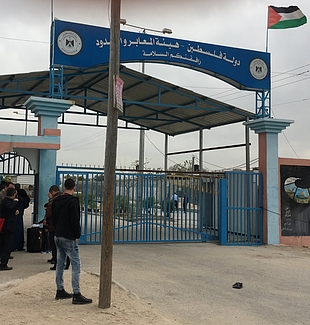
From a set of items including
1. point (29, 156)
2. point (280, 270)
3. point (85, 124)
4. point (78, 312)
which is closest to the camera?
point (78, 312)

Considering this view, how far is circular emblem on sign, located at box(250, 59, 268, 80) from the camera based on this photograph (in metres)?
13.6

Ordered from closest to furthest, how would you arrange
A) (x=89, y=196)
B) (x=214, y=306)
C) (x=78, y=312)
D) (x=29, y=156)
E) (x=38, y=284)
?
(x=78, y=312), (x=214, y=306), (x=38, y=284), (x=29, y=156), (x=89, y=196)

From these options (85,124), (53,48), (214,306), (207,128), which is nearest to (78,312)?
(214,306)

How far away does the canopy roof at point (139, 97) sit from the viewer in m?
14.2

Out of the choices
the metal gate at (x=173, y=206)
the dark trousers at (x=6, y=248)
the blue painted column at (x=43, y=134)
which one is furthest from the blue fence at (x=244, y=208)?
the dark trousers at (x=6, y=248)

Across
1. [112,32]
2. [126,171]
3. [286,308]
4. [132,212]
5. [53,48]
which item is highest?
[53,48]

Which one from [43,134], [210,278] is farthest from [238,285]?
[43,134]

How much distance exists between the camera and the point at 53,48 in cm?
1124

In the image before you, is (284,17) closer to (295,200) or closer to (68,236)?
(295,200)

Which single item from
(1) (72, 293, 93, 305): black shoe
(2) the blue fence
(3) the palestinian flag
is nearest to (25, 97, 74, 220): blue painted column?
(2) the blue fence

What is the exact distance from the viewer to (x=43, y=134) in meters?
10.7

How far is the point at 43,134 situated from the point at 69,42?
2724 millimetres

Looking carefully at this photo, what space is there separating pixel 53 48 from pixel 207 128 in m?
9.63

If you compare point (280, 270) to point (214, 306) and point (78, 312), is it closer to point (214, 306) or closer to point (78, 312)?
point (214, 306)
